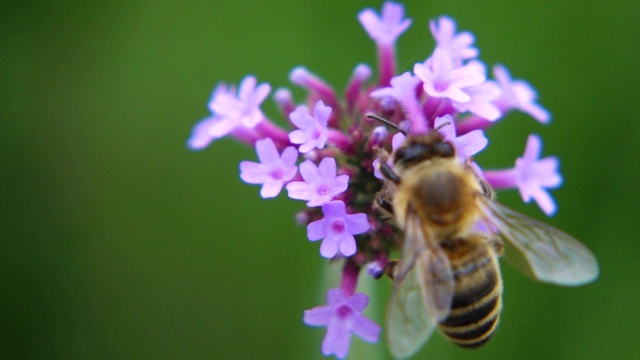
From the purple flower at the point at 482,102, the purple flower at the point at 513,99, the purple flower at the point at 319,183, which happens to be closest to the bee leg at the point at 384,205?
the purple flower at the point at 319,183

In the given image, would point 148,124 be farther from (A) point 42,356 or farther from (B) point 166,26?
(A) point 42,356

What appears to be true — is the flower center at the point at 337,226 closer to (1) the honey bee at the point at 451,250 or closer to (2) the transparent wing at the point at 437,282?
(1) the honey bee at the point at 451,250

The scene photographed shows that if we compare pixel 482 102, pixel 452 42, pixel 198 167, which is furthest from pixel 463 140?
pixel 198 167

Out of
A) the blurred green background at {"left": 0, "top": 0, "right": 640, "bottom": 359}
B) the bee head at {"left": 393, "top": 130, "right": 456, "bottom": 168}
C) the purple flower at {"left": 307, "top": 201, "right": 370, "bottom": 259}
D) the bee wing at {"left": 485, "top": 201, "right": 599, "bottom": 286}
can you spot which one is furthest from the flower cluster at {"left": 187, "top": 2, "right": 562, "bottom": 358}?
the blurred green background at {"left": 0, "top": 0, "right": 640, "bottom": 359}

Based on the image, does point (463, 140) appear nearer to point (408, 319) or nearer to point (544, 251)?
point (544, 251)

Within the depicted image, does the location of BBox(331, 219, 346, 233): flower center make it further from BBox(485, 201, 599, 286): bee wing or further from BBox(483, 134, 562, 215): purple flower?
BBox(483, 134, 562, 215): purple flower

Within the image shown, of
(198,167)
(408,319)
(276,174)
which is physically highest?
(198,167)

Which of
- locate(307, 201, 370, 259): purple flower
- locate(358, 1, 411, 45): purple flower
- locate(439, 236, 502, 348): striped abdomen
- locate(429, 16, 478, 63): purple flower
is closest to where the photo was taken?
Result: locate(439, 236, 502, 348): striped abdomen
